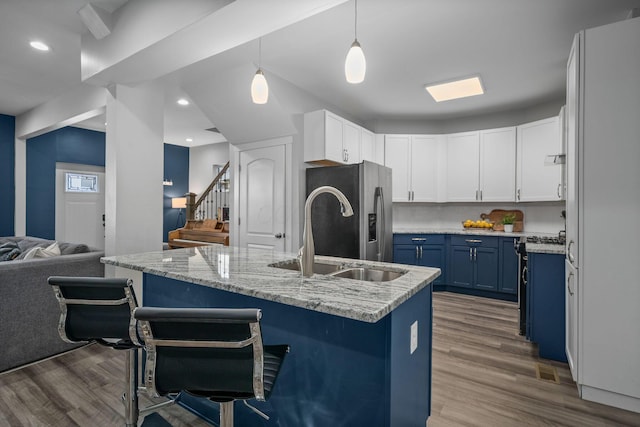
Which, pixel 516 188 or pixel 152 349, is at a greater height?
pixel 516 188

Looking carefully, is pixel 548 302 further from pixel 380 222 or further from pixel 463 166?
pixel 463 166

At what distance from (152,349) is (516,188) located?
190 inches

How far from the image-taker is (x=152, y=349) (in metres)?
1.04

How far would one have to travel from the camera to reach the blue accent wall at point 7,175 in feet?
17.2

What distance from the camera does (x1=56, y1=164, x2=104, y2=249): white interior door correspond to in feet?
20.0

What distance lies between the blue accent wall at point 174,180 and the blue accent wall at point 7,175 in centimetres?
269

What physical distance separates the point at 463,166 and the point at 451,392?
11.8ft

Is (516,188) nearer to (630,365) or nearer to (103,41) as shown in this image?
(630,365)

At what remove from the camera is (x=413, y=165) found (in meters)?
5.17

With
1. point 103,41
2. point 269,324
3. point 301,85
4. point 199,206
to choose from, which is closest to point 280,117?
point 301,85

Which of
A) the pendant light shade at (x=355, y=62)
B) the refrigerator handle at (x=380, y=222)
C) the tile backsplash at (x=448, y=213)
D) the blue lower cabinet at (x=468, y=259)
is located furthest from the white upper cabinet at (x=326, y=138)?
the pendant light shade at (x=355, y=62)

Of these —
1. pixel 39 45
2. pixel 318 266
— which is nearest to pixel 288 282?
pixel 318 266

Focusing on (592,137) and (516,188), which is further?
(516,188)

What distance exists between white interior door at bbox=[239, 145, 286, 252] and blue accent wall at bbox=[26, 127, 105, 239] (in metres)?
3.78
